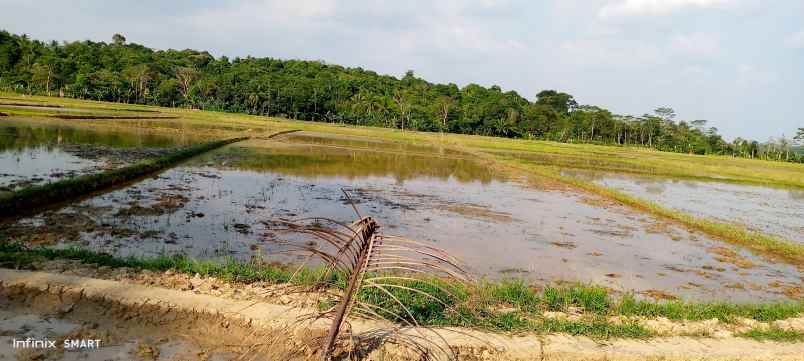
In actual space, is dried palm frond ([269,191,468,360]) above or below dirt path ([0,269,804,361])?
above

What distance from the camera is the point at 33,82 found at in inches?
2168

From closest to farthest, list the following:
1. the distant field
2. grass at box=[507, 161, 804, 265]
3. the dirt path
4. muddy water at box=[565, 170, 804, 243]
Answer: the dirt path, grass at box=[507, 161, 804, 265], muddy water at box=[565, 170, 804, 243], the distant field

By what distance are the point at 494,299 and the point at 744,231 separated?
30.6 ft

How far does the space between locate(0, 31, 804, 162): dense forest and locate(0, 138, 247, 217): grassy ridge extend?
5594cm

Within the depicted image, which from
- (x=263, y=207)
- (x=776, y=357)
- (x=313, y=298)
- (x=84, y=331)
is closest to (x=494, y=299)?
(x=313, y=298)

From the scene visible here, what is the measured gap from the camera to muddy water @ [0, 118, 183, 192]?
33.0 ft

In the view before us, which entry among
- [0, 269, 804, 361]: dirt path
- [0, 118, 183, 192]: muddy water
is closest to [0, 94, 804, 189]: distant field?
[0, 118, 183, 192]: muddy water

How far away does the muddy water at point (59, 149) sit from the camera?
1006 centimetres

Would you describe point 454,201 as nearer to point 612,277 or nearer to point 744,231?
point 612,277

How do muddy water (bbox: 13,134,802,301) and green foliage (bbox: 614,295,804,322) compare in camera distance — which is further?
muddy water (bbox: 13,134,802,301)

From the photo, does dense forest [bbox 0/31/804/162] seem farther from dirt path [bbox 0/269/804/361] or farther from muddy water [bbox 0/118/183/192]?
dirt path [bbox 0/269/804/361]

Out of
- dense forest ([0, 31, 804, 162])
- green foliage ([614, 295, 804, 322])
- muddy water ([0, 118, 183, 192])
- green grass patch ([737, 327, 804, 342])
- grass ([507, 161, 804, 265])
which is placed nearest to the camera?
green grass patch ([737, 327, 804, 342])

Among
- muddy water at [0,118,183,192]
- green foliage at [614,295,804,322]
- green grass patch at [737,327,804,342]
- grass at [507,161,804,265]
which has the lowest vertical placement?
green grass patch at [737,327,804,342]

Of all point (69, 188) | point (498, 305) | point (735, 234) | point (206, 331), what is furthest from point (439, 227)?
point (69, 188)
